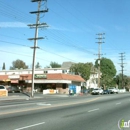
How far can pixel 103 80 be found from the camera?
4060 inches

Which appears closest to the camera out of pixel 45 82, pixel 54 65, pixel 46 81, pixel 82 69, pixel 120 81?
pixel 46 81

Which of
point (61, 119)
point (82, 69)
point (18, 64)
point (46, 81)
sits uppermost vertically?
point (18, 64)

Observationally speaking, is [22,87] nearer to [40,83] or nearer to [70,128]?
[40,83]

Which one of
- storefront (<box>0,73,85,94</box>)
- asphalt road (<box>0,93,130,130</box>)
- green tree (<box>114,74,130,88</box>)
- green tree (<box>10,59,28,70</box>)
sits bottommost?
asphalt road (<box>0,93,130,130</box>)

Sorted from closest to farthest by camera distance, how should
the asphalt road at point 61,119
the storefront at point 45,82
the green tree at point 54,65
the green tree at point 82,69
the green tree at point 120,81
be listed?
the asphalt road at point 61,119 → the storefront at point 45,82 → the green tree at point 82,69 → the green tree at point 120,81 → the green tree at point 54,65

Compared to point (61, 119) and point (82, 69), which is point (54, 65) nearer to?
point (82, 69)

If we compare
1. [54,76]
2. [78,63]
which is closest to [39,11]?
[54,76]

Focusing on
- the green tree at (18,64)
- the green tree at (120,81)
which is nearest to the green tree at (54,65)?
the green tree at (18,64)

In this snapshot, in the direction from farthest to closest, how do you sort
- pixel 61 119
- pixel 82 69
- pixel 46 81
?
pixel 82 69
pixel 46 81
pixel 61 119

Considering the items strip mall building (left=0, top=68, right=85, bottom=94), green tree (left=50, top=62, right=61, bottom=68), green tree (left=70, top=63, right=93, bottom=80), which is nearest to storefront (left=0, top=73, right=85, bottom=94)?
strip mall building (left=0, top=68, right=85, bottom=94)

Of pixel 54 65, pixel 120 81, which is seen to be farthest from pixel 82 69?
pixel 54 65

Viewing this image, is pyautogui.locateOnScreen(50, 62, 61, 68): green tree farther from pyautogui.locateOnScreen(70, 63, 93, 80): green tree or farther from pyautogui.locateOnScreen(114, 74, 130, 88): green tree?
pyautogui.locateOnScreen(70, 63, 93, 80): green tree

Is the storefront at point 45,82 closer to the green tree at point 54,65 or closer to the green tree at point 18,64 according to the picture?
the green tree at point 18,64

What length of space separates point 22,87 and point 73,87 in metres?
12.4
